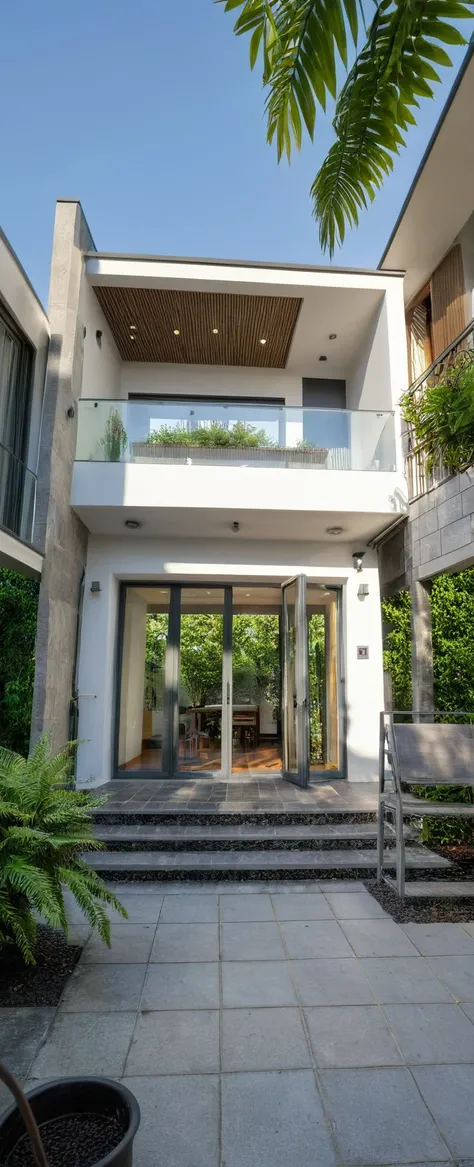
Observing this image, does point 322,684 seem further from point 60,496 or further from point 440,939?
point 440,939

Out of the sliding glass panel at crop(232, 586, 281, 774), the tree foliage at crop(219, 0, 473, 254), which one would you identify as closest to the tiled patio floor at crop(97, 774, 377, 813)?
the sliding glass panel at crop(232, 586, 281, 774)

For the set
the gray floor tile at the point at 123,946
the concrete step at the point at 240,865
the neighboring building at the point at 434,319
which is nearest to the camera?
the gray floor tile at the point at 123,946

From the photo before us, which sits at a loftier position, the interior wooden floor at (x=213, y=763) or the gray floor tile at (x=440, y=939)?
the interior wooden floor at (x=213, y=763)

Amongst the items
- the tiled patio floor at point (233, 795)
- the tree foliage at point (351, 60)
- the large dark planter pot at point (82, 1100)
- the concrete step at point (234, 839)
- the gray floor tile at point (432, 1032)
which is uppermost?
the tree foliage at point (351, 60)

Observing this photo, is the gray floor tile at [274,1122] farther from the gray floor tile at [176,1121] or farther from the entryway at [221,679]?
the entryway at [221,679]

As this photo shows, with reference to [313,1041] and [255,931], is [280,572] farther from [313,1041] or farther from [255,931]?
[313,1041]

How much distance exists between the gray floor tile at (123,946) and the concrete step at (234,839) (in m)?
1.27

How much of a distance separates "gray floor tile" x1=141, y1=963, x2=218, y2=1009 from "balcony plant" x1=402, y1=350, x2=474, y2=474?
450cm

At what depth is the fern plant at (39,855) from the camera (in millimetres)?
2988

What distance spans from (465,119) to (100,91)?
15.8 ft

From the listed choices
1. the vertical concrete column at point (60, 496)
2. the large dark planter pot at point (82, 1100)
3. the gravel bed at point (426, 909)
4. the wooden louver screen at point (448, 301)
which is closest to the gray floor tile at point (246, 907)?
the gravel bed at point (426, 909)

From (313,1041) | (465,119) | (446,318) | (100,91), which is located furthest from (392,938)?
(465,119)

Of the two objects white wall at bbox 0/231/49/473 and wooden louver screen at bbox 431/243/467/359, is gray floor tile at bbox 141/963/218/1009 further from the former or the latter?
wooden louver screen at bbox 431/243/467/359

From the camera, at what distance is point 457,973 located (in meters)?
3.49
